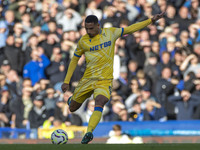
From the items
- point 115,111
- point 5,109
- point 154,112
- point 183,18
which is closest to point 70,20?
point 5,109

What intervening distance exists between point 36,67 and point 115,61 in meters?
2.76

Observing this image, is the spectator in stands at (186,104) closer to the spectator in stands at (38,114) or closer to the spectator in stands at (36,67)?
the spectator in stands at (38,114)

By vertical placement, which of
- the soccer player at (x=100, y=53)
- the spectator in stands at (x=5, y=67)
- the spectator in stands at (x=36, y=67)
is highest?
the spectator in stands at (x=5, y=67)

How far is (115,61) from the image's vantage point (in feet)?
51.4

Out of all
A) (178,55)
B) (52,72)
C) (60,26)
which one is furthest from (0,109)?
(178,55)

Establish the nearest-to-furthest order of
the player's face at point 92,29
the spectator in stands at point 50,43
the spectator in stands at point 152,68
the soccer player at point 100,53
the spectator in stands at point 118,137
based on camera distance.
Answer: the player's face at point 92,29 → the soccer player at point 100,53 → the spectator in stands at point 118,137 → the spectator in stands at point 152,68 → the spectator in stands at point 50,43

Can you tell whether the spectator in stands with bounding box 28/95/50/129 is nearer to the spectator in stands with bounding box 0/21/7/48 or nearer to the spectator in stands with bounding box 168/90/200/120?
the spectator in stands with bounding box 0/21/7/48

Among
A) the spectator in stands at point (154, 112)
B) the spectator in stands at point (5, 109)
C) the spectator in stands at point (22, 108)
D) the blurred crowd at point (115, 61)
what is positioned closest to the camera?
the spectator in stands at point (154, 112)

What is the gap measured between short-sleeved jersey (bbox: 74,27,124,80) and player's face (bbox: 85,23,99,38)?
0.10 metres

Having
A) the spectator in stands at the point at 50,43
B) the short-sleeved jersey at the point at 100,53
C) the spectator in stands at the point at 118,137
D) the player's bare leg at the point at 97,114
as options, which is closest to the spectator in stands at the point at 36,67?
the spectator in stands at the point at 50,43

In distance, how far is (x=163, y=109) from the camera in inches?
564

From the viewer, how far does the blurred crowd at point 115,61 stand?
577 inches

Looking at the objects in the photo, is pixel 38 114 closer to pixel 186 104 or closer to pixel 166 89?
pixel 166 89

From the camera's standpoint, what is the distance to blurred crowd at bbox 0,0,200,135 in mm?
14648
